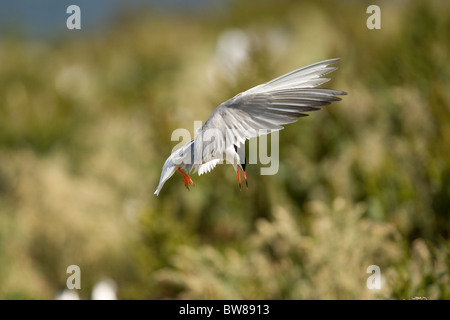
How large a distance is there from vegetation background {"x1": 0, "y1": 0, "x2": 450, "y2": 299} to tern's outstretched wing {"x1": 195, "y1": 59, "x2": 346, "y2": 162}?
3.98ft

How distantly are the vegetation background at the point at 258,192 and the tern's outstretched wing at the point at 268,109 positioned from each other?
121cm

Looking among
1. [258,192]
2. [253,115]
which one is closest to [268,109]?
[253,115]

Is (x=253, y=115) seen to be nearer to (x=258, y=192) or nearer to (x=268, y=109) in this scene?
(x=268, y=109)

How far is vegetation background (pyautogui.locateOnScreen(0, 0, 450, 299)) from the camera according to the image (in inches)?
85.2

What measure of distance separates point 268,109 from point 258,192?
2241 mm

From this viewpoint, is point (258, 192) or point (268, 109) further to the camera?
point (258, 192)

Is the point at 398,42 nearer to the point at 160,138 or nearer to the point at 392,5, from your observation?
the point at 160,138

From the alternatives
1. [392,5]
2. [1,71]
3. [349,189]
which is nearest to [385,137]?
[349,189]

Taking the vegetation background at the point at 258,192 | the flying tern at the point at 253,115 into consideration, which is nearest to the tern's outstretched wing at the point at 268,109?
the flying tern at the point at 253,115

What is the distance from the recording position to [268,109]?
63 cm

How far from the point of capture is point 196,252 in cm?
251

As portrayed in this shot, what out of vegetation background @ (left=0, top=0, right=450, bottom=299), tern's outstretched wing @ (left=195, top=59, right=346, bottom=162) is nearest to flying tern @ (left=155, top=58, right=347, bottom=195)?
tern's outstretched wing @ (left=195, top=59, right=346, bottom=162)

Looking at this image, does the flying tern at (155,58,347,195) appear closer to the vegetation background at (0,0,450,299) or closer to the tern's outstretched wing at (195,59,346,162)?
the tern's outstretched wing at (195,59,346,162)

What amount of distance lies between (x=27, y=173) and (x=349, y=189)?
2.48m
